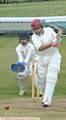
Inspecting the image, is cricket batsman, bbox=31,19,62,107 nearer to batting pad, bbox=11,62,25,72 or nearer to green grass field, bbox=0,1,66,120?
green grass field, bbox=0,1,66,120

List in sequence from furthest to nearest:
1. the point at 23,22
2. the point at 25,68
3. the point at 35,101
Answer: the point at 23,22 → the point at 25,68 → the point at 35,101

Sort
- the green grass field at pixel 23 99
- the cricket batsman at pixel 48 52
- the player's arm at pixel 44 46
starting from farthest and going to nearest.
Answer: the cricket batsman at pixel 48 52
the player's arm at pixel 44 46
the green grass field at pixel 23 99

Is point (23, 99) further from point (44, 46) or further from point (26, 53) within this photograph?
point (44, 46)

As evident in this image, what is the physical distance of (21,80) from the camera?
12.7m

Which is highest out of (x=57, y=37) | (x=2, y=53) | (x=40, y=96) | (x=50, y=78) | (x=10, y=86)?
(x=57, y=37)

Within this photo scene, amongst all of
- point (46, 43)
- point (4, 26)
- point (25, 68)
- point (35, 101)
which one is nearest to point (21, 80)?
point (25, 68)

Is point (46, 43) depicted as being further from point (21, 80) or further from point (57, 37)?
point (21, 80)

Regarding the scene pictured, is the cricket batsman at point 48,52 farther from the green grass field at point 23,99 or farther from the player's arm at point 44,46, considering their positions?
the green grass field at point 23,99

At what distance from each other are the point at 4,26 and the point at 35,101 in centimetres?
1134

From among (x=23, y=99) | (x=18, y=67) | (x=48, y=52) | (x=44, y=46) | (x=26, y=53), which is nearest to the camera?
(x=44, y=46)

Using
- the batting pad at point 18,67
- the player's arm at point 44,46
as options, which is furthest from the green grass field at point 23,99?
the player's arm at point 44,46

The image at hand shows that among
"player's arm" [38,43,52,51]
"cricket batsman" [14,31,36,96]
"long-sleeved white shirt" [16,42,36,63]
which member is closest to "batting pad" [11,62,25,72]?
"cricket batsman" [14,31,36,96]

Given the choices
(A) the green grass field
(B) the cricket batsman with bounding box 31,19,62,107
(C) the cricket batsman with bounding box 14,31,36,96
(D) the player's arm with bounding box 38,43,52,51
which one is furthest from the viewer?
(C) the cricket batsman with bounding box 14,31,36,96

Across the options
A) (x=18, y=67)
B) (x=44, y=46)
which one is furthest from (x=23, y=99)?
(x=44, y=46)
